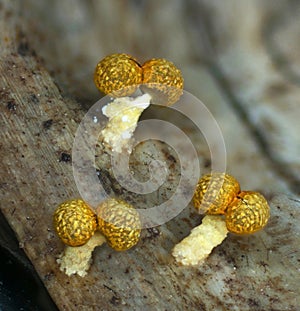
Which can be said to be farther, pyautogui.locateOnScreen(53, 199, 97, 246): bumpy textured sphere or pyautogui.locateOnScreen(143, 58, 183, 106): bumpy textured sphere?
pyautogui.locateOnScreen(143, 58, 183, 106): bumpy textured sphere

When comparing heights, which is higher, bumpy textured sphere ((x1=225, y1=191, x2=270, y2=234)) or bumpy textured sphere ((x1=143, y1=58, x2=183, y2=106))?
bumpy textured sphere ((x1=143, y1=58, x2=183, y2=106))

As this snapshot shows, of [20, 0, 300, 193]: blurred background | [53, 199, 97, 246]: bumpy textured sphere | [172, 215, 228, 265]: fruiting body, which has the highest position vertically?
[20, 0, 300, 193]: blurred background

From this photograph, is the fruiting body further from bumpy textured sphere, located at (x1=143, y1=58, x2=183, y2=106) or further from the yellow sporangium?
bumpy textured sphere, located at (x1=143, y1=58, x2=183, y2=106)

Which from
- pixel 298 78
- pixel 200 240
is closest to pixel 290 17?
pixel 298 78

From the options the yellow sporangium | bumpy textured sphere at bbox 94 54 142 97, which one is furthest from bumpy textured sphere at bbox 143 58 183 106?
the yellow sporangium

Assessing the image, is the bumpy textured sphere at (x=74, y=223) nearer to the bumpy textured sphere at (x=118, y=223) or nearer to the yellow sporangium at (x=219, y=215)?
the bumpy textured sphere at (x=118, y=223)

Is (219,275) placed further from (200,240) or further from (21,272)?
(21,272)

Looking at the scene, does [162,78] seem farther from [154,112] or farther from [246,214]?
[246,214]

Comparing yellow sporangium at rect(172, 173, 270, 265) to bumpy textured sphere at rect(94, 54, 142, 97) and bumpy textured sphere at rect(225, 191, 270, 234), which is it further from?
bumpy textured sphere at rect(94, 54, 142, 97)
